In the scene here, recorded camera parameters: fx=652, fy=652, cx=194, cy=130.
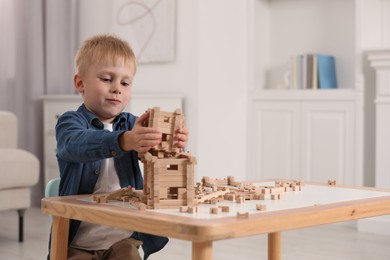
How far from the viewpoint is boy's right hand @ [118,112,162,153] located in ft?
4.19

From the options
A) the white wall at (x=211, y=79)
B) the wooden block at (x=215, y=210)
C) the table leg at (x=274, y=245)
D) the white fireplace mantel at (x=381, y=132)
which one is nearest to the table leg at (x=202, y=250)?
the wooden block at (x=215, y=210)

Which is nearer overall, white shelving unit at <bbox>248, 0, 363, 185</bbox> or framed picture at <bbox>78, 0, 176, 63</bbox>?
white shelving unit at <bbox>248, 0, 363, 185</bbox>

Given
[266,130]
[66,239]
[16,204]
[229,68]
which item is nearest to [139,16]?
[229,68]

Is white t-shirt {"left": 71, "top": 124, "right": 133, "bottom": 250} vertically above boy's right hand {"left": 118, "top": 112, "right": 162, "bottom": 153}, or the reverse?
boy's right hand {"left": 118, "top": 112, "right": 162, "bottom": 153}

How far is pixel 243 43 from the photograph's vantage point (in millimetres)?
4352

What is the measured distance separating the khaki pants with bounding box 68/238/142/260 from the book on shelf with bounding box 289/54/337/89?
269cm

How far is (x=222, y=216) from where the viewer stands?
3.74ft

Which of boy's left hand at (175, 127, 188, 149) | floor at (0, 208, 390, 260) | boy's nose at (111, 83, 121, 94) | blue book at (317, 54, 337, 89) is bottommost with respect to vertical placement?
floor at (0, 208, 390, 260)

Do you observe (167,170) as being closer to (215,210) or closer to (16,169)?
(215,210)

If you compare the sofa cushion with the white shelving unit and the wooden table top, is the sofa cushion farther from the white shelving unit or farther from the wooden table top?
the wooden table top

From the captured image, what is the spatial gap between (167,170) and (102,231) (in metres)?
0.43

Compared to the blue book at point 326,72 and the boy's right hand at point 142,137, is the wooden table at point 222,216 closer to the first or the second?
the boy's right hand at point 142,137

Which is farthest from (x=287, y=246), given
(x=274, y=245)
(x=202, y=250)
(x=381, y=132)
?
(x=202, y=250)

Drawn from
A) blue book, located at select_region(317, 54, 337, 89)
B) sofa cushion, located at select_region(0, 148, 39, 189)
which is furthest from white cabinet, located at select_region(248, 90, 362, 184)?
sofa cushion, located at select_region(0, 148, 39, 189)
